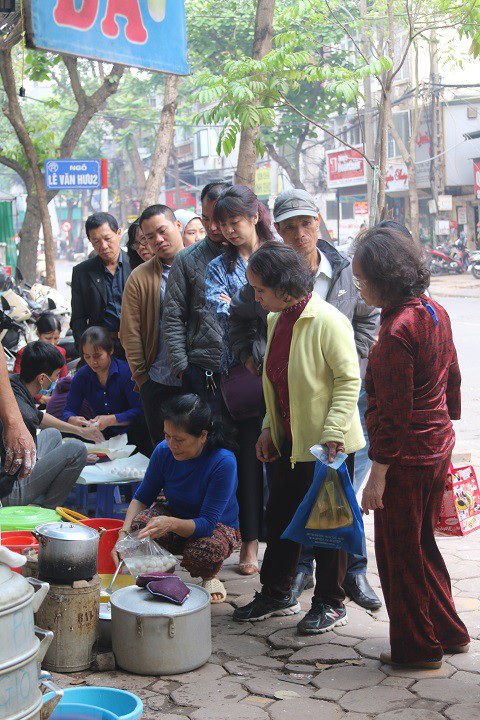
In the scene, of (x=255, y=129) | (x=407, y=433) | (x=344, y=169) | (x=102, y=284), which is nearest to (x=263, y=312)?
(x=407, y=433)

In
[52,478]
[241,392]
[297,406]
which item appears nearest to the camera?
[297,406]

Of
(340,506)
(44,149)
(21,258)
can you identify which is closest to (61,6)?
(340,506)

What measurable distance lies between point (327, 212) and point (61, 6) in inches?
1377

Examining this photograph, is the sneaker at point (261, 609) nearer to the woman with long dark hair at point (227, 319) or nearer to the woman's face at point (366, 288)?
the woman with long dark hair at point (227, 319)

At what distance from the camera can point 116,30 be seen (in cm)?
554

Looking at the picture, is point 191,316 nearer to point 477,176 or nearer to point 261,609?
point 261,609

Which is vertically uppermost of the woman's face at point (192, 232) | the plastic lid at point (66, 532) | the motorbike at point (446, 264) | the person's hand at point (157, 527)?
the motorbike at point (446, 264)

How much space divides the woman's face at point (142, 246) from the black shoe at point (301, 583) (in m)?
2.40

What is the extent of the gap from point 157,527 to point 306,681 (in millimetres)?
954

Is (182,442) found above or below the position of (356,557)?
above

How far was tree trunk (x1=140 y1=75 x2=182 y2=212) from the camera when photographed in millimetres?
12531

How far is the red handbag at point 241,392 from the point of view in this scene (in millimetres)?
4488

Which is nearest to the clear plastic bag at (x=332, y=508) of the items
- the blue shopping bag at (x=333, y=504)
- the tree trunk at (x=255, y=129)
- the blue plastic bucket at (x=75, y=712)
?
the blue shopping bag at (x=333, y=504)

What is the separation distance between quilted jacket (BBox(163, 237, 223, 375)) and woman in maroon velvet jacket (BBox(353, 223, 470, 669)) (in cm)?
135
